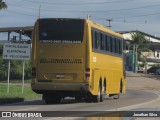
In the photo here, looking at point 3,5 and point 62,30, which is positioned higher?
point 3,5

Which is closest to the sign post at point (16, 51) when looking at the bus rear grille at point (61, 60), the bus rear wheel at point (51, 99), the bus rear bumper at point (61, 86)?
the bus rear wheel at point (51, 99)

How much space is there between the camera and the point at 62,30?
27375 mm

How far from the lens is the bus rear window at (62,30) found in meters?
27.3

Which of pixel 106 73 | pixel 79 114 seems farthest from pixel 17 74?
pixel 79 114

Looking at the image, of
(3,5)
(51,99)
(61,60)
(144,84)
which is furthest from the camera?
(144,84)

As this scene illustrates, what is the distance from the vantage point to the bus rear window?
2731cm

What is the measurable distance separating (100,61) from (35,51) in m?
3.68

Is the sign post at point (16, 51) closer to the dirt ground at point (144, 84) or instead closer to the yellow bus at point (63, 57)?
the yellow bus at point (63, 57)

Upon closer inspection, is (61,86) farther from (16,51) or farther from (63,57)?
(16,51)

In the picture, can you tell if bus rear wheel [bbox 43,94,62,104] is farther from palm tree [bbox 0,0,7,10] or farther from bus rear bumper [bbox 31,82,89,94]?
palm tree [bbox 0,0,7,10]

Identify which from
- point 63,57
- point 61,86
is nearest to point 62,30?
point 63,57

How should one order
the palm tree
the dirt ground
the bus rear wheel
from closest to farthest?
the bus rear wheel → the palm tree → the dirt ground

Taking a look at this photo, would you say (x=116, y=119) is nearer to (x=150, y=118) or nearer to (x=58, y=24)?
(x=150, y=118)

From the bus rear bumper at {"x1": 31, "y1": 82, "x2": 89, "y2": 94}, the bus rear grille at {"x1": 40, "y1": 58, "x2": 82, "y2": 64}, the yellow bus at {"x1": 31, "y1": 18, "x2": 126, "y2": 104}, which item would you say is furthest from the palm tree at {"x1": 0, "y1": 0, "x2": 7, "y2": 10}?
the bus rear bumper at {"x1": 31, "y1": 82, "x2": 89, "y2": 94}
